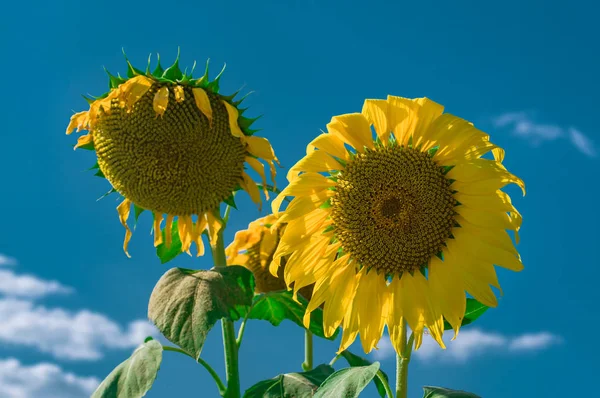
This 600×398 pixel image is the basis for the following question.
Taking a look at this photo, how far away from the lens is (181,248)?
488cm

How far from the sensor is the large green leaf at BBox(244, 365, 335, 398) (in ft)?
12.9

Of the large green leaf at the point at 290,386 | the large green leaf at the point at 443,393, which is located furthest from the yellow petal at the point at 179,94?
the large green leaf at the point at 443,393

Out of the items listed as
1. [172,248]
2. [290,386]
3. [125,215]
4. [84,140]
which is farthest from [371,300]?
[84,140]

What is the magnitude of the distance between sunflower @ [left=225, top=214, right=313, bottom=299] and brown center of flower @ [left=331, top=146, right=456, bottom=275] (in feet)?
3.99

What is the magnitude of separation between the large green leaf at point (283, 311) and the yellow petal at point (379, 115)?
1052 mm

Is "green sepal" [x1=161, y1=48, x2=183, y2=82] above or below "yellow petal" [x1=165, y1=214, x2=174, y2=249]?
above

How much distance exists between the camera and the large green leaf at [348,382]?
11.1 feet

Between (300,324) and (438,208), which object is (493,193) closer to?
(438,208)

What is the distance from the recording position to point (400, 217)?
12.1 feet

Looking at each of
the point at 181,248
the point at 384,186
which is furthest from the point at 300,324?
the point at 384,186

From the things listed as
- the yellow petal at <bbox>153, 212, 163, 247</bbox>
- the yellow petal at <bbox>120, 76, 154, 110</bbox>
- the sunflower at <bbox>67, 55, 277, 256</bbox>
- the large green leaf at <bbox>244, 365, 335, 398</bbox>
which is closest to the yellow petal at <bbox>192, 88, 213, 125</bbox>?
the sunflower at <bbox>67, 55, 277, 256</bbox>

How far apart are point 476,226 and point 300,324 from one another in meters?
1.33

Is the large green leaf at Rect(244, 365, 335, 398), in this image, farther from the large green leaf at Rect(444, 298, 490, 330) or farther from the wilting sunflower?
the large green leaf at Rect(444, 298, 490, 330)

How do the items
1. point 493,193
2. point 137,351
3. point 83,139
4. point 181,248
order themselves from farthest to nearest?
point 181,248
point 83,139
point 137,351
point 493,193
